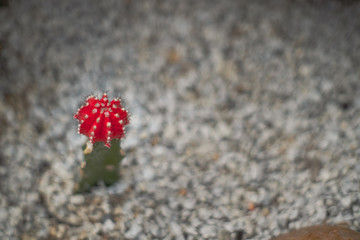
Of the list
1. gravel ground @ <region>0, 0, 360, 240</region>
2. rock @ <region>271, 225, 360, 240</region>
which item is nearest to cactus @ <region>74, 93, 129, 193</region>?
gravel ground @ <region>0, 0, 360, 240</region>

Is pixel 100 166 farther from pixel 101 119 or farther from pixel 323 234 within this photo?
pixel 323 234

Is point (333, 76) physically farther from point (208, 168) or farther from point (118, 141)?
point (118, 141)

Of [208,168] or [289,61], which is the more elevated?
[289,61]

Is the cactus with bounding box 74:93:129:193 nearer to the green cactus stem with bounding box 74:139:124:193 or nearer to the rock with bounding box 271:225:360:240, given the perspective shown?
the green cactus stem with bounding box 74:139:124:193

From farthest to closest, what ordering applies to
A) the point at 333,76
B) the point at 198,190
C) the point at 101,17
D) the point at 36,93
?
the point at 101,17, the point at 333,76, the point at 36,93, the point at 198,190

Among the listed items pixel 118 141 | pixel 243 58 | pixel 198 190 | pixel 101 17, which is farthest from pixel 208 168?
pixel 101 17

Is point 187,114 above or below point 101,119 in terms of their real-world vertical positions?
above

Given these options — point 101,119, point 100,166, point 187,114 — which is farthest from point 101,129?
point 187,114
